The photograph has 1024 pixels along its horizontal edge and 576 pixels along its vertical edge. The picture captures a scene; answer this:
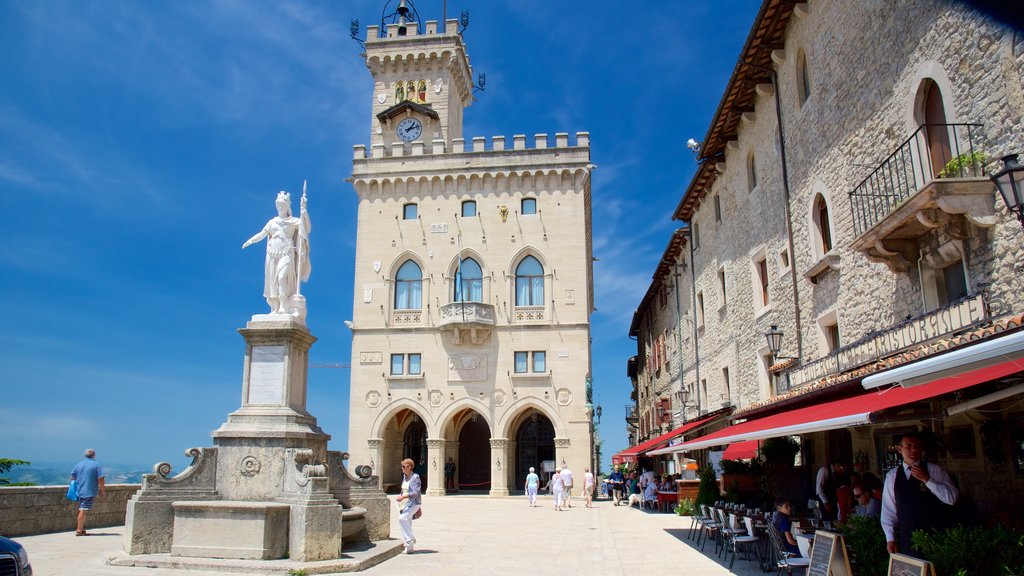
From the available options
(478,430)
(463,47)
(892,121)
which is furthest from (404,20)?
(892,121)

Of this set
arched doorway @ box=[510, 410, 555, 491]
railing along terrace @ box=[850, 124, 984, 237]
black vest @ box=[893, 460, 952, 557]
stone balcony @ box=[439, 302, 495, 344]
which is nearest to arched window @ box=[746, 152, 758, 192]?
railing along terrace @ box=[850, 124, 984, 237]

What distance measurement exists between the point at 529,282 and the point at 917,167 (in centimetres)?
2386

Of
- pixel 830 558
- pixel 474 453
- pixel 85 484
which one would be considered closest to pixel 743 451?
pixel 830 558

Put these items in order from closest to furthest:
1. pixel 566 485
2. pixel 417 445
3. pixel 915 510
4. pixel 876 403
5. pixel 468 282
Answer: pixel 915 510 → pixel 876 403 → pixel 566 485 → pixel 468 282 → pixel 417 445

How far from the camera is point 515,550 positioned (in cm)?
1215

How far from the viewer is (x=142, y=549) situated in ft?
32.1

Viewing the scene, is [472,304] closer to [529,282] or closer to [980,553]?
[529,282]

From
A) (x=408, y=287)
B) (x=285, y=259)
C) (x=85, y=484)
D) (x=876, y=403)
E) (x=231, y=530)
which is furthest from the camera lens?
(x=408, y=287)

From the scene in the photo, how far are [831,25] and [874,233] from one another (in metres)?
5.02

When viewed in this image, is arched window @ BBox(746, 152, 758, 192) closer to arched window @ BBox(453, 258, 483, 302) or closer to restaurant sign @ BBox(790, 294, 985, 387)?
restaurant sign @ BBox(790, 294, 985, 387)

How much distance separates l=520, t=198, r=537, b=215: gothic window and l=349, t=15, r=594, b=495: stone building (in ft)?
0.17

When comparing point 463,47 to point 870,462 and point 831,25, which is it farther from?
point 870,462

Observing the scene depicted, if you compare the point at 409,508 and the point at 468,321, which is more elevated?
the point at 468,321

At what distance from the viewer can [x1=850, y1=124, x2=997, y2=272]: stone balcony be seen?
8.66 meters
